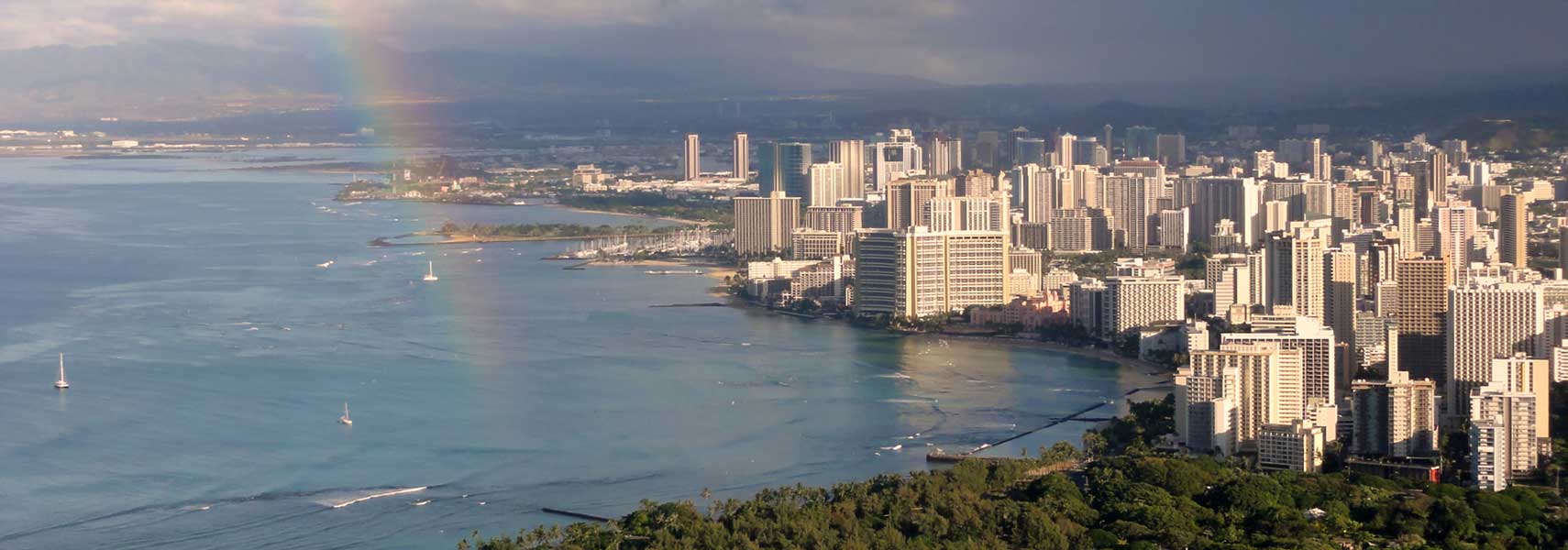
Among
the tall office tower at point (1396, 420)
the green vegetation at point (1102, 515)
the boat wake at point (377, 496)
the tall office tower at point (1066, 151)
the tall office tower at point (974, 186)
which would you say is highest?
the tall office tower at point (1066, 151)

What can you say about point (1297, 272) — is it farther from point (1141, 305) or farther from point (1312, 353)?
point (1312, 353)

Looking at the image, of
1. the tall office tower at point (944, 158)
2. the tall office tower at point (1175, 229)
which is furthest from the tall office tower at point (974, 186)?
the tall office tower at point (944, 158)

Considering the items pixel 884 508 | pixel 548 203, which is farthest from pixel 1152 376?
pixel 548 203

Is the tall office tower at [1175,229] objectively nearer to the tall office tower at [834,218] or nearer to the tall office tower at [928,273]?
the tall office tower at [834,218]

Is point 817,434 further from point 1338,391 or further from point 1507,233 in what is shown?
point 1507,233

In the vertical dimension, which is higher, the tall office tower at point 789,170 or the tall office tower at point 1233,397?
the tall office tower at point 789,170

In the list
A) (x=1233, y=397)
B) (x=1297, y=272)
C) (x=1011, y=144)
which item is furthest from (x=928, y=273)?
(x=1011, y=144)

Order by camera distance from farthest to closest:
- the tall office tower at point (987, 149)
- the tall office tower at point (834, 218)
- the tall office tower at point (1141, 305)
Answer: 1. the tall office tower at point (987, 149)
2. the tall office tower at point (834, 218)
3. the tall office tower at point (1141, 305)
